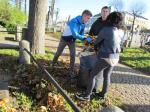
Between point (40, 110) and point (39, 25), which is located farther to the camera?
point (39, 25)

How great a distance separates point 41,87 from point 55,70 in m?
1.67

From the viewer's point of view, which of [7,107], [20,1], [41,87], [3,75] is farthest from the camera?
[20,1]

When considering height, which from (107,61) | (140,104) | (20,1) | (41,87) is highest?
(20,1)

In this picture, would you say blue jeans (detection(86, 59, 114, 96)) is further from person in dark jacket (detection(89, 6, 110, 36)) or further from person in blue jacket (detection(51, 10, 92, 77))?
person in dark jacket (detection(89, 6, 110, 36))

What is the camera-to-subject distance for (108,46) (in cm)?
566

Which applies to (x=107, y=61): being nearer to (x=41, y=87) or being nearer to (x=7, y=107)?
(x=41, y=87)

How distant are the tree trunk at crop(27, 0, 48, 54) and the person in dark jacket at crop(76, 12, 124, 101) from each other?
4192 mm

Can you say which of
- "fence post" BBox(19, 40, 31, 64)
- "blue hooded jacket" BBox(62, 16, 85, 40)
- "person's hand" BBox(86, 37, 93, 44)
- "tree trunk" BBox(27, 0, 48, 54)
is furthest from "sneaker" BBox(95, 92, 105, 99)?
"tree trunk" BBox(27, 0, 48, 54)

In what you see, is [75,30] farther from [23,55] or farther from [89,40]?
[23,55]

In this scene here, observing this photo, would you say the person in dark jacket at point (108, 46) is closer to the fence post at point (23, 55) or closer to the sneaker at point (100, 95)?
the sneaker at point (100, 95)

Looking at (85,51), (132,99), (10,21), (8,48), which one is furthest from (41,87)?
(10,21)

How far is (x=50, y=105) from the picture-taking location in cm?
581

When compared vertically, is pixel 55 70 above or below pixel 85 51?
below

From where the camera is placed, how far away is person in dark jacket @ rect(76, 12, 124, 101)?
5566 mm
